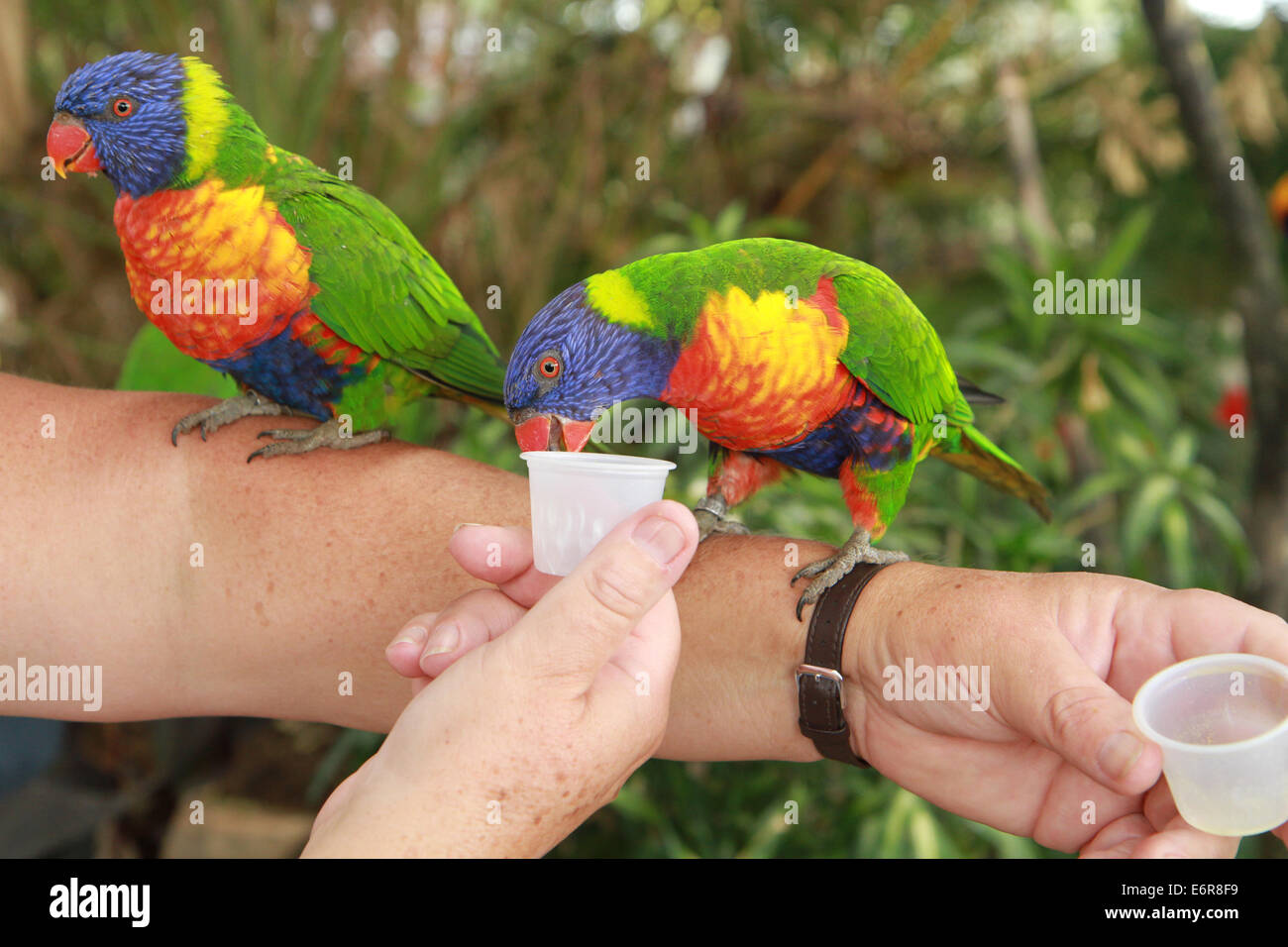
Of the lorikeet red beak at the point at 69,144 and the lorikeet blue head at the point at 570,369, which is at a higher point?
the lorikeet red beak at the point at 69,144

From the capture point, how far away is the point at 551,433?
966 millimetres

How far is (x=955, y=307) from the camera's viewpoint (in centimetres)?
376

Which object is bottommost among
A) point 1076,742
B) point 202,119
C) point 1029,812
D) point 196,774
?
point 196,774

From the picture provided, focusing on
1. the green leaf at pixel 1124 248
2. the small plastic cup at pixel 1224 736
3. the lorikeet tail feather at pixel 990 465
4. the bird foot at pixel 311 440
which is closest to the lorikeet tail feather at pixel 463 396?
the bird foot at pixel 311 440

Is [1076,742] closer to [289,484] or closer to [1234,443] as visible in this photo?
[289,484]

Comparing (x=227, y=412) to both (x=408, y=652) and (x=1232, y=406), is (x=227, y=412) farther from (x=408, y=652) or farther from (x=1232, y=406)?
(x=1232, y=406)

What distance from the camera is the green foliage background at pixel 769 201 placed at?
2.03m

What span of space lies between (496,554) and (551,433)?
148 mm

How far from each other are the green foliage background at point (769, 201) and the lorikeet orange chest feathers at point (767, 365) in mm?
638

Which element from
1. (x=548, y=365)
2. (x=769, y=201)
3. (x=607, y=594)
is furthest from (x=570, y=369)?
(x=769, y=201)

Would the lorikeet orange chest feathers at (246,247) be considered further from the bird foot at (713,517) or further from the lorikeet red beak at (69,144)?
the bird foot at (713,517)
